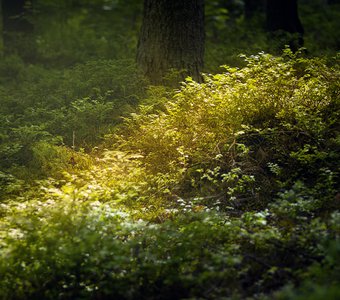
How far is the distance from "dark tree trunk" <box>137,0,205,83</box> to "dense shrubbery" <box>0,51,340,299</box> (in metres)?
0.62

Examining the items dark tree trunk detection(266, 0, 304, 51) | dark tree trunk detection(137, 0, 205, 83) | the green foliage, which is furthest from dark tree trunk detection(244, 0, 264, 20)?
the green foliage

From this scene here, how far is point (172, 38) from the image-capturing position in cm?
872

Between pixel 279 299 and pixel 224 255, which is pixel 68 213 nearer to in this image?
pixel 224 255

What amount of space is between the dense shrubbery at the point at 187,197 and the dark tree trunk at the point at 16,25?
5.94 m

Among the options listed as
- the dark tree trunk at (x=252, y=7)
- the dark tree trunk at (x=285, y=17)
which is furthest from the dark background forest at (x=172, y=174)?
the dark tree trunk at (x=252, y=7)

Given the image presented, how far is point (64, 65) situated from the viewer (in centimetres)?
1299

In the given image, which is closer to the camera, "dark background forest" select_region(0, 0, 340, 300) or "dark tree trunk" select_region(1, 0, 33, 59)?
"dark background forest" select_region(0, 0, 340, 300)

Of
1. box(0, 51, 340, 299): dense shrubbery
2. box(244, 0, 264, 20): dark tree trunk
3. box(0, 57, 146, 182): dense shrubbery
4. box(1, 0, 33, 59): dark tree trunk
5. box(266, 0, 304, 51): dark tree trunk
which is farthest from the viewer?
box(244, 0, 264, 20): dark tree trunk

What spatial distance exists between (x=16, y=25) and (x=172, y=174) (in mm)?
10878

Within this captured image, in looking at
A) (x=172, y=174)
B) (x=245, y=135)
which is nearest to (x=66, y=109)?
(x=172, y=174)

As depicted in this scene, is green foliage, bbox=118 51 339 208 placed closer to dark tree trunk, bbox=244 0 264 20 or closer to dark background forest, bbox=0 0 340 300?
dark background forest, bbox=0 0 340 300

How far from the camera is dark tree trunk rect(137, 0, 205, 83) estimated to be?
28.5 ft

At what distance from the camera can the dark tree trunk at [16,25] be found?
14297mm

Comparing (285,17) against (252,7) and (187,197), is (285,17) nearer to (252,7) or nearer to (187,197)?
(252,7)
